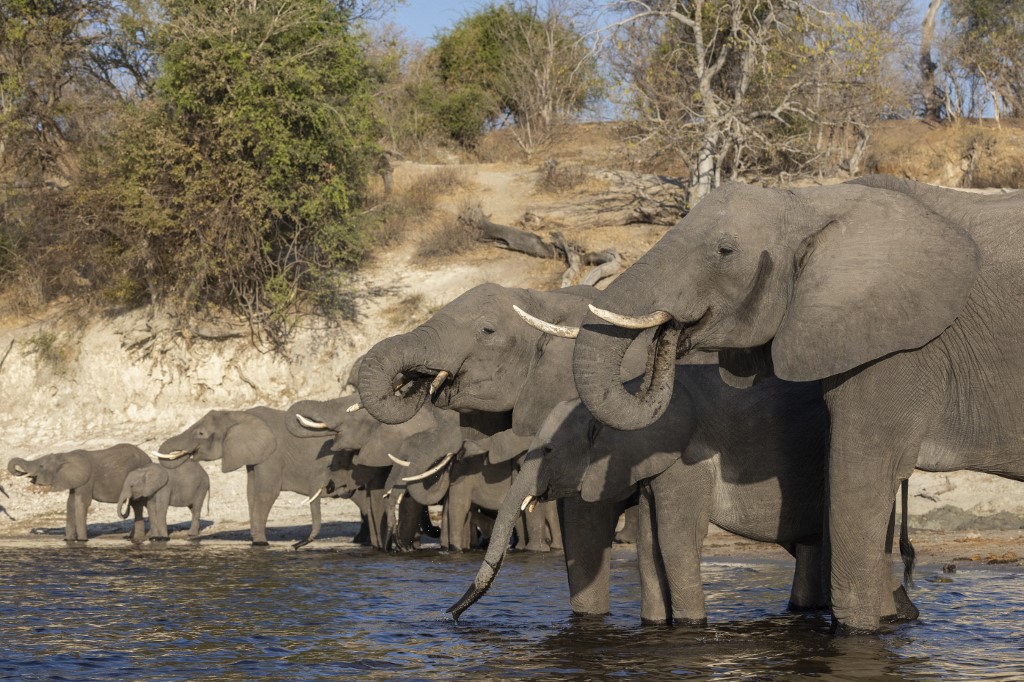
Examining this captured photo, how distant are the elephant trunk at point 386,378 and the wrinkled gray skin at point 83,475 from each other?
30.5 feet

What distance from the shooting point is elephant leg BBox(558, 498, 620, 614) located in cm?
853

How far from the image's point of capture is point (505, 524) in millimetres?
7910

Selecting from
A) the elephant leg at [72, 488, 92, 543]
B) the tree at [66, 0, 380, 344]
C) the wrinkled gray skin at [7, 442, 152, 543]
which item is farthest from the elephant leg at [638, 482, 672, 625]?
the tree at [66, 0, 380, 344]

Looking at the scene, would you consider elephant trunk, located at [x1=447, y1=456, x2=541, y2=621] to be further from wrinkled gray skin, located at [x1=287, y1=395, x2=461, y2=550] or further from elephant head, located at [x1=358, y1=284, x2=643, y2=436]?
wrinkled gray skin, located at [x1=287, y1=395, x2=461, y2=550]

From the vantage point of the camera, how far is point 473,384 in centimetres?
984

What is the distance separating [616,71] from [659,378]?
24916 millimetres

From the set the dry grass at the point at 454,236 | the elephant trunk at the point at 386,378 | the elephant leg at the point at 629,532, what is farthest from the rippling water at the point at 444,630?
the dry grass at the point at 454,236

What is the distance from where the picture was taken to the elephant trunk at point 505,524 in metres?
7.83

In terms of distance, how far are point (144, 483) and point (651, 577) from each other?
10.9 meters

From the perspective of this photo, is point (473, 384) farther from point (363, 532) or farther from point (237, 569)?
point (363, 532)

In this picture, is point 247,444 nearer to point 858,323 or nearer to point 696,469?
point 696,469

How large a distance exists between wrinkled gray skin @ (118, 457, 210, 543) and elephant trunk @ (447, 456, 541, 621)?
10318 mm

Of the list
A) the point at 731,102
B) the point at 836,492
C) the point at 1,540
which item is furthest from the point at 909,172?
the point at 836,492

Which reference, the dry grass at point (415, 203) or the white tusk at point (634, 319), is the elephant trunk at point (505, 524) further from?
the dry grass at point (415, 203)
